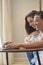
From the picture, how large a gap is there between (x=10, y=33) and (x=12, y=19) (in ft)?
0.87

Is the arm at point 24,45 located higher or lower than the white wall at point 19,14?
lower

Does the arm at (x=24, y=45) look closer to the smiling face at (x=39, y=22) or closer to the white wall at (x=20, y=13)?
the smiling face at (x=39, y=22)

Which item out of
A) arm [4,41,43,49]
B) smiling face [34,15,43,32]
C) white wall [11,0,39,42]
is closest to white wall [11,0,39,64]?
white wall [11,0,39,42]

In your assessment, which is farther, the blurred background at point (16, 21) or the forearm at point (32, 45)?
the blurred background at point (16, 21)

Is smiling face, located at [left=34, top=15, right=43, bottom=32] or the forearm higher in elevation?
smiling face, located at [left=34, top=15, right=43, bottom=32]

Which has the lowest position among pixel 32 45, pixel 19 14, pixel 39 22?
pixel 32 45

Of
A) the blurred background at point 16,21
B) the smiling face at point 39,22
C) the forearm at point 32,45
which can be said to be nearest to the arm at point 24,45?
the forearm at point 32,45

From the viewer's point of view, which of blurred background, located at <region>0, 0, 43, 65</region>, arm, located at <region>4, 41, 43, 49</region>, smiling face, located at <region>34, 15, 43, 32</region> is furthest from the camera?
blurred background, located at <region>0, 0, 43, 65</region>

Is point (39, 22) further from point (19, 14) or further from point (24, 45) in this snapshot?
point (19, 14)

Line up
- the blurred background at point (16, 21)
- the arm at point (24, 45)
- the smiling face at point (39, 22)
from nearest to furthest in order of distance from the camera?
the arm at point (24, 45), the smiling face at point (39, 22), the blurred background at point (16, 21)

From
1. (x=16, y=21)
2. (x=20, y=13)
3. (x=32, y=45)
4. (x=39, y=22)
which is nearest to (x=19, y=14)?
(x=20, y=13)

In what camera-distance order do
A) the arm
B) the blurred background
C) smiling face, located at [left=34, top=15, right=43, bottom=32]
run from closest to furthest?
the arm → smiling face, located at [left=34, top=15, right=43, bottom=32] → the blurred background

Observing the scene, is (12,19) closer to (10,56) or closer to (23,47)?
(10,56)

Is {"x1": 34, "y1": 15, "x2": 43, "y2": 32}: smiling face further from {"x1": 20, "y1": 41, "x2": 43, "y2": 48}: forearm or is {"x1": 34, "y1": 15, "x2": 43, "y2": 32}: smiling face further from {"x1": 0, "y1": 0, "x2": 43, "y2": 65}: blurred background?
{"x1": 0, "y1": 0, "x2": 43, "y2": 65}: blurred background
